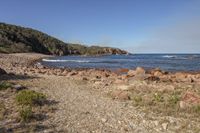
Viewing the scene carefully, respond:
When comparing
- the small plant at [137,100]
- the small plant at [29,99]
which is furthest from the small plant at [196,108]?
the small plant at [29,99]

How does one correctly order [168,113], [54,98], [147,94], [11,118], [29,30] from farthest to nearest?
[29,30] → [147,94] → [54,98] → [168,113] → [11,118]

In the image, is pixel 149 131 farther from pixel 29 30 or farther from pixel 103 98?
pixel 29 30

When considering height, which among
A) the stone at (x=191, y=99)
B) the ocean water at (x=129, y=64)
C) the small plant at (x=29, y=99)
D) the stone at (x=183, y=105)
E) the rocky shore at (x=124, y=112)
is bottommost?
the ocean water at (x=129, y=64)

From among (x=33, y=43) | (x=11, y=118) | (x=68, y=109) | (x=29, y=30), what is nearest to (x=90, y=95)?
(x=68, y=109)

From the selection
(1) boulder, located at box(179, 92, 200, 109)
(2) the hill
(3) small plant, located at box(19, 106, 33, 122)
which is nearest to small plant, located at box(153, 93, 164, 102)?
(1) boulder, located at box(179, 92, 200, 109)

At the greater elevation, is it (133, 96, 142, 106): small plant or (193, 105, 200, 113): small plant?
(193, 105, 200, 113): small plant

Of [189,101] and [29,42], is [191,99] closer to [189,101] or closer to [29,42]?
[189,101]

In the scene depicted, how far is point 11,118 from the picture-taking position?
33.0 feet

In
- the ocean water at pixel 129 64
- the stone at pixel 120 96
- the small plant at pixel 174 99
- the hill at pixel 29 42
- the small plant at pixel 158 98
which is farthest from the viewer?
the hill at pixel 29 42

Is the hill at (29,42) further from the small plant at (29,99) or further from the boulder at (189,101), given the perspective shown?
the boulder at (189,101)

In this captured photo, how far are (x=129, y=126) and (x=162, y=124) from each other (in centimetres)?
112

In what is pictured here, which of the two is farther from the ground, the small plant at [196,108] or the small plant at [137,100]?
the small plant at [196,108]

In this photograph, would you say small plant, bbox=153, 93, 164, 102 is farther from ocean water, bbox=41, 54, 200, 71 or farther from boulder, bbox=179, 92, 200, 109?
ocean water, bbox=41, 54, 200, 71

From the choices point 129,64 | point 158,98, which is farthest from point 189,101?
point 129,64
